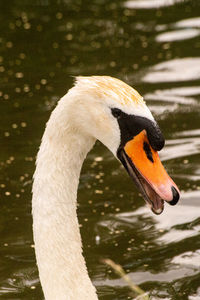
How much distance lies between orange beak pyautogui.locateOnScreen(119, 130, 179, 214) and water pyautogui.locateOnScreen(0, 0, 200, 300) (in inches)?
86.2

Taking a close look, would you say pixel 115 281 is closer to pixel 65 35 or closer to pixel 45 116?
pixel 45 116

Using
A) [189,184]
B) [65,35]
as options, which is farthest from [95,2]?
[189,184]

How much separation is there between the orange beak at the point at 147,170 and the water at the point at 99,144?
2.19m

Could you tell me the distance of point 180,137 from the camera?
10.3 meters

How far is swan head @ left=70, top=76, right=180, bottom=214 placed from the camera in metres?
5.23

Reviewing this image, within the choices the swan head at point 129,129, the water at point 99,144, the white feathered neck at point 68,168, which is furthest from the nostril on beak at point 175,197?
the water at point 99,144

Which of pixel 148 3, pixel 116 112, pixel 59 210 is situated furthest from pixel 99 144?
pixel 148 3

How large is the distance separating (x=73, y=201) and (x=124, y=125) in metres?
0.73

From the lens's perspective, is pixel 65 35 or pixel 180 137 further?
pixel 65 35

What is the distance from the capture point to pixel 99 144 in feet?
33.7

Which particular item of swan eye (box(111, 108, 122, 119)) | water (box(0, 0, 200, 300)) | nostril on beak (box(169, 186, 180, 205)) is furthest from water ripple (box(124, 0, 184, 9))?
nostril on beak (box(169, 186, 180, 205))

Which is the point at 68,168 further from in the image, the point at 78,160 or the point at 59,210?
the point at 59,210

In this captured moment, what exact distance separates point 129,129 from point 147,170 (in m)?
0.25

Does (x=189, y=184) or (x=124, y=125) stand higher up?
(x=124, y=125)
